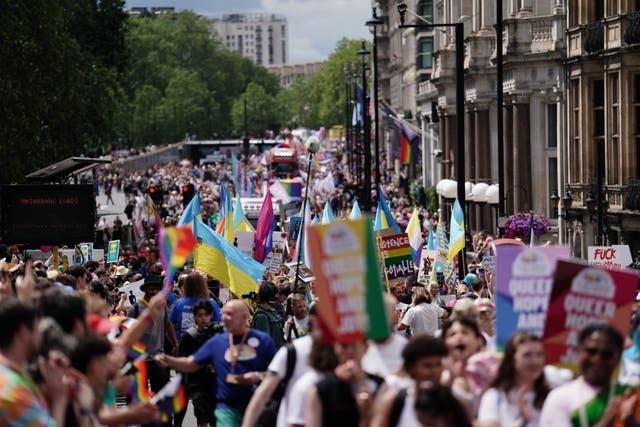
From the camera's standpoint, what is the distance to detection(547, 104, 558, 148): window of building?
44094 millimetres

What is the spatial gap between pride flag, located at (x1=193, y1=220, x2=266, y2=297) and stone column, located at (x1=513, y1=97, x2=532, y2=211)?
991 inches

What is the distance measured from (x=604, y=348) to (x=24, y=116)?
37099 mm

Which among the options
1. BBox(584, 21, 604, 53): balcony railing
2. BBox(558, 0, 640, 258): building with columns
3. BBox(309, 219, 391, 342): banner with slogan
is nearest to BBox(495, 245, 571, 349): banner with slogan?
BBox(309, 219, 391, 342): banner with slogan

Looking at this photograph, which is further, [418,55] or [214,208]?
[418,55]

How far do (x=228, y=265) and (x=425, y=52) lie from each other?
6651cm

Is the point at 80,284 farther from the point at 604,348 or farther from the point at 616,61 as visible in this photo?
the point at 616,61

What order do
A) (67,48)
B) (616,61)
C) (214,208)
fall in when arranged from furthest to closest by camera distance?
(214,208) → (67,48) → (616,61)

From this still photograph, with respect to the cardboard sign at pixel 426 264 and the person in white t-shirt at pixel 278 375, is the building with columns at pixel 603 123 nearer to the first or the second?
the cardboard sign at pixel 426 264

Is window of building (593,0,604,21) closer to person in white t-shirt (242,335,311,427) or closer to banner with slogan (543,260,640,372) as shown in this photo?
person in white t-shirt (242,335,311,427)

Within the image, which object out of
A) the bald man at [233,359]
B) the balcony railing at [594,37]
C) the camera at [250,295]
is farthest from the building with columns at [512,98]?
the bald man at [233,359]

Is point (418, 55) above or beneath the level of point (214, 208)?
above

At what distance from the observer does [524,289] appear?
33.3 ft

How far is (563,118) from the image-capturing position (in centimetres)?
4156

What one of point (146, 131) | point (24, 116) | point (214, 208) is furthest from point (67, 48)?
point (146, 131)
